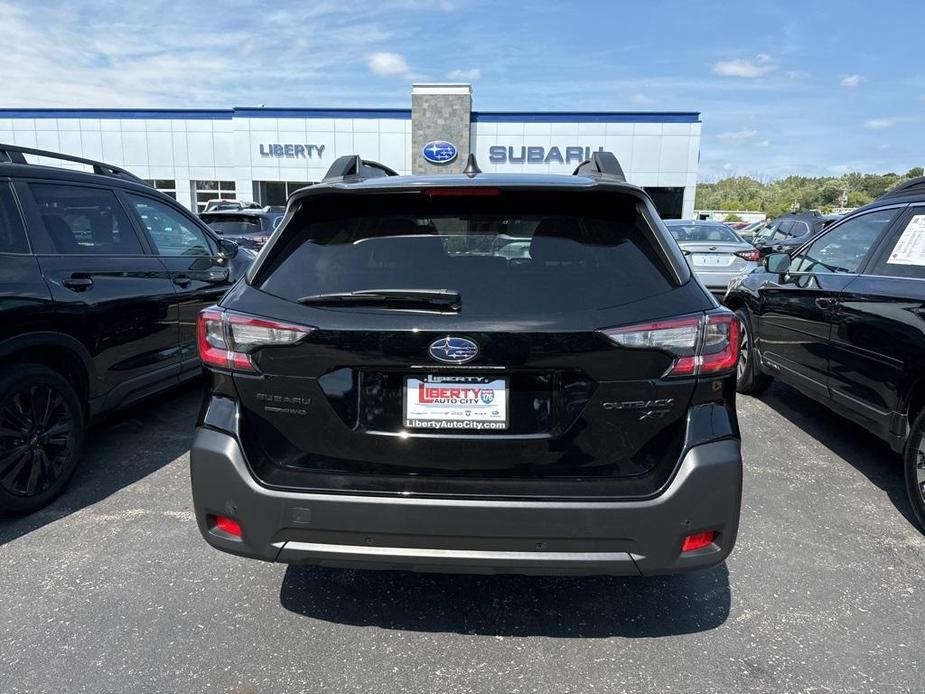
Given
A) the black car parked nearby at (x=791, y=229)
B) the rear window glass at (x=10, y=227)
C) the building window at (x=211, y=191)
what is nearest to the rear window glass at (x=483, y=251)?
the rear window glass at (x=10, y=227)

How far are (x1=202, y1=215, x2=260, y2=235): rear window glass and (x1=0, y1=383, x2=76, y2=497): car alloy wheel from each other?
306 inches

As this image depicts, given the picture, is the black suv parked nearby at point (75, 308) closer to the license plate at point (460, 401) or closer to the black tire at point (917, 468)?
the license plate at point (460, 401)

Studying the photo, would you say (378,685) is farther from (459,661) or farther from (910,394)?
→ (910,394)

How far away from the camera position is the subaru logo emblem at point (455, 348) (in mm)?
2043

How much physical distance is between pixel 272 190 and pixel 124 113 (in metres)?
8.83

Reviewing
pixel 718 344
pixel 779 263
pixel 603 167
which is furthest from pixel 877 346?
pixel 718 344

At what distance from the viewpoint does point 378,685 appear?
7.37ft

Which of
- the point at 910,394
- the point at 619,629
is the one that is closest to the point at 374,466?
the point at 619,629

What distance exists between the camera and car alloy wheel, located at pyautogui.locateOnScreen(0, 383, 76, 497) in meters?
3.38

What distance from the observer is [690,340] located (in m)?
2.07

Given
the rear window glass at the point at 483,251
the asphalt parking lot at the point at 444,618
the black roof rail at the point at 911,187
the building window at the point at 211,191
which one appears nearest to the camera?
the rear window glass at the point at 483,251

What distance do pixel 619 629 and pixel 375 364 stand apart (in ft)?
4.96

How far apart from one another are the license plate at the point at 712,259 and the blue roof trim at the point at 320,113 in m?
24.0

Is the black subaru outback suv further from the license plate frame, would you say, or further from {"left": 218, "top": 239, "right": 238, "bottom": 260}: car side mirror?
{"left": 218, "top": 239, "right": 238, "bottom": 260}: car side mirror
